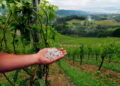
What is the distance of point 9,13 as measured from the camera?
3037 mm

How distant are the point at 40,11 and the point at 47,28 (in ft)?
1.29

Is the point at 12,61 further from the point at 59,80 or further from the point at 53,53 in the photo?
the point at 59,80

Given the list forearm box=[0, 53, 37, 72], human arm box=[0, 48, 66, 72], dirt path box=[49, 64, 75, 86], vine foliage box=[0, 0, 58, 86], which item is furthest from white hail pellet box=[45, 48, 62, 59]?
dirt path box=[49, 64, 75, 86]

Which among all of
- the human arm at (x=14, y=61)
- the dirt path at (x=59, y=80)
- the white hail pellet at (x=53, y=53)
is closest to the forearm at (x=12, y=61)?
the human arm at (x=14, y=61)

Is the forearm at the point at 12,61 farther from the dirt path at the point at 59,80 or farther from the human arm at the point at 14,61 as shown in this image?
the dirt path at the point at 59,80

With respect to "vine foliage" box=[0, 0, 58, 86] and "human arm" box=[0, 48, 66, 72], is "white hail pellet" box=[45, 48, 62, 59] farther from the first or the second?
"vine foliage" box=[0, 0, 58, 86]

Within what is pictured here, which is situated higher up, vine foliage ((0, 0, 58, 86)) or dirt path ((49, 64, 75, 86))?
vine foliage ((0, 0, 58, 86))

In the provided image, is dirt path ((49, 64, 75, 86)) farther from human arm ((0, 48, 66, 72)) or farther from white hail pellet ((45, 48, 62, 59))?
human arm ((0, 48, 66, 72))

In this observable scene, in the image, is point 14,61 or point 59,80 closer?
point 14,61

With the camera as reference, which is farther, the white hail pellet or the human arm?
the white hail pellet

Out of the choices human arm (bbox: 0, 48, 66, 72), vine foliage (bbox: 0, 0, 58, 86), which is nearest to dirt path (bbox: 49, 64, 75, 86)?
vine foliage (bbox: 0, 0, 58, 86)

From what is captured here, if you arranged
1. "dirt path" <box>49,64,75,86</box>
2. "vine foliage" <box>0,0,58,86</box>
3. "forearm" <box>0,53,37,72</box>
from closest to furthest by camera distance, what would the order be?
1. "forearm" <box>0,53,37,72</box>
2. "vine foliage" <box>0,0,58,86</box>
3. "dirt path" <box>49,64,75,86</box>

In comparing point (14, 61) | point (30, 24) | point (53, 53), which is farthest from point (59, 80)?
point (14, 61)

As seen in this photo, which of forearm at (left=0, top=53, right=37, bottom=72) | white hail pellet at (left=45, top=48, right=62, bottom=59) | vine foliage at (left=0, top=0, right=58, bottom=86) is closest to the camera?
forearm at (left=0, top=53, right=37, bottom=72)
